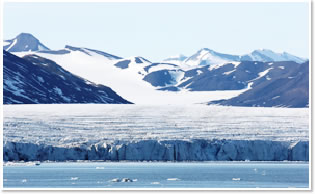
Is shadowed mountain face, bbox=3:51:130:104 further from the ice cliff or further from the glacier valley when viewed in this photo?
the ice cliff

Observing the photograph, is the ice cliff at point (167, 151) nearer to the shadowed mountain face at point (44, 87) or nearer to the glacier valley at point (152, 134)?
the glacier valley at point (152, 134)

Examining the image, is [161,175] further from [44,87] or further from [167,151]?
[44,87]

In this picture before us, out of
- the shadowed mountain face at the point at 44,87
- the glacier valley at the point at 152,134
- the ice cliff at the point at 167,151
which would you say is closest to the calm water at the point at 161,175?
the ice cliff at the point at 167,151

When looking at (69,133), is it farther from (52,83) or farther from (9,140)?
(52,83)

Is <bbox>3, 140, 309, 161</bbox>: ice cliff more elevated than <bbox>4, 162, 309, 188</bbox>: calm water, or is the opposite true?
<bbox>3, 140, 309, 161</bbox>: ice cliff

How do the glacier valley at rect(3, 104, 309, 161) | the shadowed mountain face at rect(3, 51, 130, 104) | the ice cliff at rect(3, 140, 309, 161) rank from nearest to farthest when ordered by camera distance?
the ice cliff at rect(3, 140, 309, 161), the glacier valley at rect(3, 104, 309, 161), the shadowed mountain face at rect(3, 51, 130, 104)

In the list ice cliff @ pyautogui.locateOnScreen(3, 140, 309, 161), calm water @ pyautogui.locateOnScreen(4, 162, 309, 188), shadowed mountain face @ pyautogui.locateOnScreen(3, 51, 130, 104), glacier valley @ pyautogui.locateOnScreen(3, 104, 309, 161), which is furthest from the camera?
shadowed mountain face @ pyautogui.locateOnScreen(3, 51, 130, 104)

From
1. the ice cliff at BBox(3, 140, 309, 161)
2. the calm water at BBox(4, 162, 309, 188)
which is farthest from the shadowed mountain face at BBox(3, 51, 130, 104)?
the calm water at BBox(4, 162, 309, 188)
